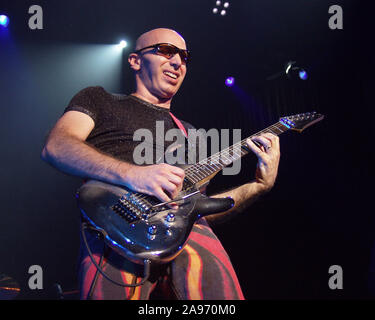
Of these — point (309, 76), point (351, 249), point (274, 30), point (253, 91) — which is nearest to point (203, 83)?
point (253, 91)

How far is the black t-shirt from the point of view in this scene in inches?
75.8

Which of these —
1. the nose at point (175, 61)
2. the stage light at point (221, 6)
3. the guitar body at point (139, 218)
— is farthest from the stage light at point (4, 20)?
the guitar body at point (139, 218)

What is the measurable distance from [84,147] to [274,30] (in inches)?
147

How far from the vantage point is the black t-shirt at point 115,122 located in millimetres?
1926

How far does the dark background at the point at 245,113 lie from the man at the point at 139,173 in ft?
6.57

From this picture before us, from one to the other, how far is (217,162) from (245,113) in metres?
2.91

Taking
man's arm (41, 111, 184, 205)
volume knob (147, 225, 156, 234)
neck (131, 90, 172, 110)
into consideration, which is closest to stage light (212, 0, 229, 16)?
neck (131, 90, 172, 110)

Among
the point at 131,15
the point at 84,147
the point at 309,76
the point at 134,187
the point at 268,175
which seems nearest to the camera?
the point at 134,187

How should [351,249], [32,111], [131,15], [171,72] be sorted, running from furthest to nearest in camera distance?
[32,111], [131,15], [351,249], [171,72]

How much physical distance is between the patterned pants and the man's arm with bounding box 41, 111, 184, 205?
347 mm

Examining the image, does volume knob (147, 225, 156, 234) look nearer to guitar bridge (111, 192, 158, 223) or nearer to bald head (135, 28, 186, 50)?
guitar bridge (111, 192, 158, 223)

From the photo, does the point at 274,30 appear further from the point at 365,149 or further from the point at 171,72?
the point at 171,72

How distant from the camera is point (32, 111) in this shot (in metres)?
4.60

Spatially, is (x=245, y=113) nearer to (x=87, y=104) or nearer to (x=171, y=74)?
(x=171, y=74)
